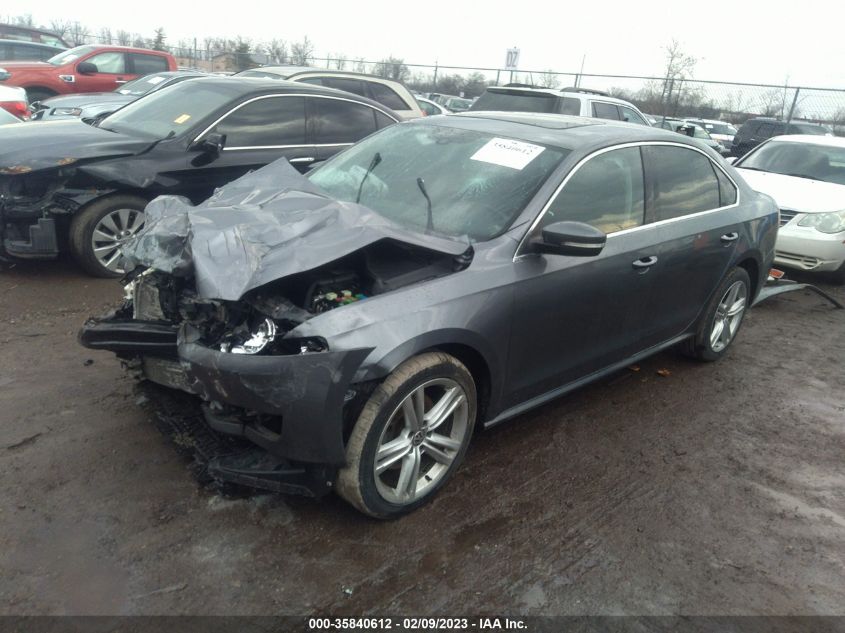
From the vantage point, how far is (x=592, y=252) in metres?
3.20

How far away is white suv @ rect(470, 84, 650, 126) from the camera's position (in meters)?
9.77

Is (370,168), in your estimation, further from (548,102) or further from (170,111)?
(548,102)

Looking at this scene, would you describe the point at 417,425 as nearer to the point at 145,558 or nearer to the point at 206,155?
the point at 145,558

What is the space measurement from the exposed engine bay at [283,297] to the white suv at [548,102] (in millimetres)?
7107

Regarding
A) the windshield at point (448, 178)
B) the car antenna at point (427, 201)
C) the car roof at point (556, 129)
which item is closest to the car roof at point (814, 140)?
the car roof at point (556, 129)

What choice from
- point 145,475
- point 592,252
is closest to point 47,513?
point 145,475

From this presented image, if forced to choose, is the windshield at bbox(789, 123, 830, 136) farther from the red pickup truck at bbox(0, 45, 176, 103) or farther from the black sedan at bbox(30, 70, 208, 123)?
the red pickup truck at bbox(0, 45, 176, 103)

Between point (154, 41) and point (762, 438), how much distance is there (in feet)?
123

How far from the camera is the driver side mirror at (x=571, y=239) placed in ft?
10.2

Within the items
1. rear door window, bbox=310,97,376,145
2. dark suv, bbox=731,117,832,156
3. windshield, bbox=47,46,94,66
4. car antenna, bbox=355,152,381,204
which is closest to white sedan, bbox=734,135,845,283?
rear door window, bbox=310,97,376,145

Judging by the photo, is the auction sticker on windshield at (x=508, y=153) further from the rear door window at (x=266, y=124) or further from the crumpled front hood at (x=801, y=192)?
the crumpled front hood at (x=801, y=192)

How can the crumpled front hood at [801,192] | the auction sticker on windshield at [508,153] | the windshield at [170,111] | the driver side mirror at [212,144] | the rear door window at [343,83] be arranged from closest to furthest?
the auction sticker on windshield at [508,153] < the driver side mirror at [212,144] < the windshield at [170,111] < the crumpled front hood at [801,192] < the rear door window at [343,83]

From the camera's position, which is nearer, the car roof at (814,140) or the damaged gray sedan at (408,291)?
the damaged gray sedan at (408,291)

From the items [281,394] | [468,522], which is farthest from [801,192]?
[281,394]
